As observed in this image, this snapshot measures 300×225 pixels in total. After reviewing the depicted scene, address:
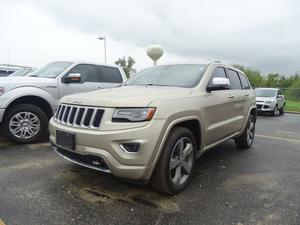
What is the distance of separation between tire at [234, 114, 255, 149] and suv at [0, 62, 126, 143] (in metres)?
3.52

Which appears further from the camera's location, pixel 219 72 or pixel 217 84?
pixel 219 72

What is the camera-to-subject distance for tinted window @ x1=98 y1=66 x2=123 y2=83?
729 cm

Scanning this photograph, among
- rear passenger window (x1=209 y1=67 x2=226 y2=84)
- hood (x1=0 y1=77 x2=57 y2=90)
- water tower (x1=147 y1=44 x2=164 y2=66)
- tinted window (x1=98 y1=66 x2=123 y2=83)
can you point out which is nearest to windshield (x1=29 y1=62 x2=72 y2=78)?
hood (x1=0 y1=77 x2=57 y2=90)

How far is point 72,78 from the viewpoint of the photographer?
237 inches

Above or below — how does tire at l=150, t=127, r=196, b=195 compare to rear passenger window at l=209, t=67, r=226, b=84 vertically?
below

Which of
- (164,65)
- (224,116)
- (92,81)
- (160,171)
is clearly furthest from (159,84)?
(92,81)

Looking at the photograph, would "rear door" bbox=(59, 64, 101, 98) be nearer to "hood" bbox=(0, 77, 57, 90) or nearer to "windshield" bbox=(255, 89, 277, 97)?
"hood" bbox=(0, 77, 57, 90)

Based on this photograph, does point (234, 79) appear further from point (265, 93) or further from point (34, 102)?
point (265, 93)

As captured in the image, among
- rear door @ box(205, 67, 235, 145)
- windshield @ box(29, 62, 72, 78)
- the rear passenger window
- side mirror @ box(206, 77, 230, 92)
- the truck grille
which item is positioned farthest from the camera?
windshield @ box(29, 62, 72, 78)

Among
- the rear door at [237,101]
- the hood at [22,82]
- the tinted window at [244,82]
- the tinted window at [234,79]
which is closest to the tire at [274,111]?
the tinted window at [244,82]

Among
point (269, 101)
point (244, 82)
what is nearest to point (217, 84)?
point (244, 82)

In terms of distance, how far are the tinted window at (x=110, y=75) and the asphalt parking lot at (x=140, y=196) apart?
2830mm

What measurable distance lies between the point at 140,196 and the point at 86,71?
169 inches

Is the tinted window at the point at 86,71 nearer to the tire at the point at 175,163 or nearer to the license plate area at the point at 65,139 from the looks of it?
the license plate area at the point at 65,139
